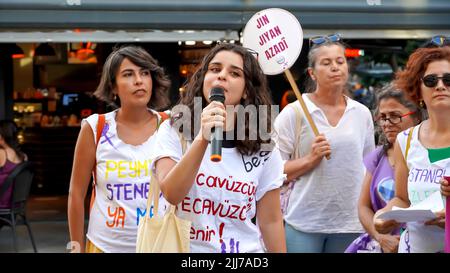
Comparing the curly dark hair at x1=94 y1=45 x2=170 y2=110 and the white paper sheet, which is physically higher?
the curly dark hair at x1=94 y1=45 x2=170 y2=110

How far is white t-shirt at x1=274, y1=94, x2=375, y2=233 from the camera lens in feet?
16.5

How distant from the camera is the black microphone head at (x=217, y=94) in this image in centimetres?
309

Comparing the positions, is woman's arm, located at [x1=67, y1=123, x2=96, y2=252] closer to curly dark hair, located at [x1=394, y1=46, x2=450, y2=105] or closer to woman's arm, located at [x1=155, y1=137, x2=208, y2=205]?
woman's arm, located at [x1=155, y1=137, x2=208, y2=205]

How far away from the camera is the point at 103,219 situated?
4.17 meters

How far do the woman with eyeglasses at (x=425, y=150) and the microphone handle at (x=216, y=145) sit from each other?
1187mm

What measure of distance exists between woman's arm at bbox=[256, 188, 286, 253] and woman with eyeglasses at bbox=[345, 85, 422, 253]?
1214 mm

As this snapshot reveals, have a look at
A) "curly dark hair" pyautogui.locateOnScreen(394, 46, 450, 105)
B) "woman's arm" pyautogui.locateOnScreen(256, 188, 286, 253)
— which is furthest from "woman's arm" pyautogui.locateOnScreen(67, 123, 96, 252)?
"curly dark hair" pyautogui.locateOnScreen(394, 46, 450, 105)

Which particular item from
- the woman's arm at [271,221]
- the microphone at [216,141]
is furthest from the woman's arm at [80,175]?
the microphone at [216,141]

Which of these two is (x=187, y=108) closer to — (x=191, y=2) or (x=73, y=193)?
(x=73, y=193)

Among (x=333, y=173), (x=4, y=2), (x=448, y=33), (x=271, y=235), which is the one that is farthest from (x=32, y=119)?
(x=271, y=235)

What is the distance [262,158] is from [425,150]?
0.84 metres

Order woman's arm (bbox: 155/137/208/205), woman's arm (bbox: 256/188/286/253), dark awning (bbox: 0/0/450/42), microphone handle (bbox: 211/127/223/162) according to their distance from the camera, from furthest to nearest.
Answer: dark awning (bbox: 0/0/450/42), woman's arm (bbox: 256/188/286/253), woman's arm (bbox: 155/137/208/205), microphone handle (bbox: 211/127/223/162)

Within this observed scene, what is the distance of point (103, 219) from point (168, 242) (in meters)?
1.14

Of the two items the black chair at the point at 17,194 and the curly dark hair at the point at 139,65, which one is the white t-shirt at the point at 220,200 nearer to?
the curly dark hair at the point at 139,65
